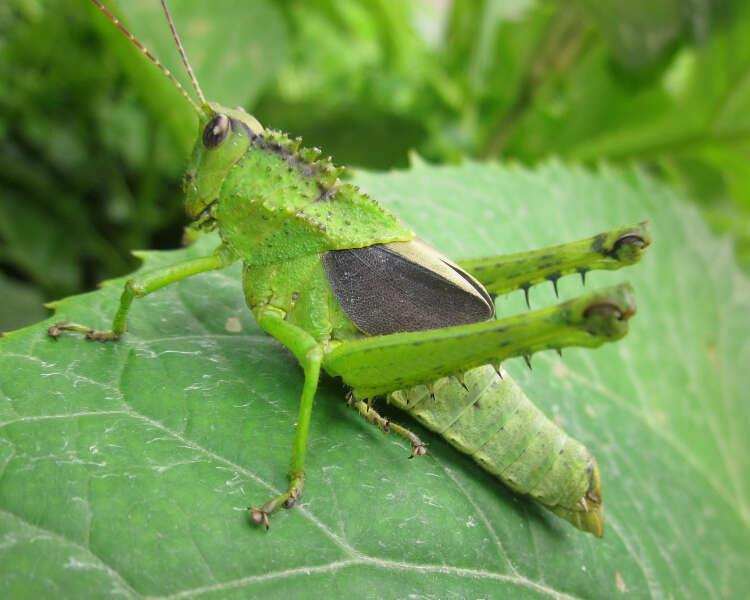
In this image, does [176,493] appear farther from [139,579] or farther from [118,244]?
[118,244]

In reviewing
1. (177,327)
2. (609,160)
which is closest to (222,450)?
(177,327)

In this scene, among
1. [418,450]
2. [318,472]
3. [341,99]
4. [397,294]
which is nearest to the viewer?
[318,472]

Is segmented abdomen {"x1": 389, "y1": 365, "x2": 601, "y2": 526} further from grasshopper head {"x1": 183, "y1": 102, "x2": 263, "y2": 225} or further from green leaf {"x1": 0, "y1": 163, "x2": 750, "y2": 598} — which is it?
grasshopper head {"x1": 183, "y1": 102, "x2": 263, "y2": 225}

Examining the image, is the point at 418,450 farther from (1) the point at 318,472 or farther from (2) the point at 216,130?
(2) the point at 216,130

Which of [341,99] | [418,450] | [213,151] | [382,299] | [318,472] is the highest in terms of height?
[341,99]

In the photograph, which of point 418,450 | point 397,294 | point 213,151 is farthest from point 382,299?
point 213,151

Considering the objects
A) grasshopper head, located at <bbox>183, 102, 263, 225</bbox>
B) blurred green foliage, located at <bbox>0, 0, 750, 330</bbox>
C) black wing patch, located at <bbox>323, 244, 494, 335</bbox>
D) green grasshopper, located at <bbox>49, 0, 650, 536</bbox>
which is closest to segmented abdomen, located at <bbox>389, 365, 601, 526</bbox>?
green grasshopper, located at <bbox>49, 0, 650, 536</bbox>

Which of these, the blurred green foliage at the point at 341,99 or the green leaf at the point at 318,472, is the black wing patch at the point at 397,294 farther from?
the blurred green foliage at the point at 341,99
